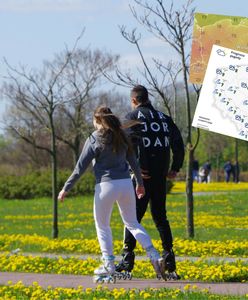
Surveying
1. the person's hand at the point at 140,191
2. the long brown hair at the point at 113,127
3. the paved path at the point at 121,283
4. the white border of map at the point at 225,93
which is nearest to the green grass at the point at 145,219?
the paved path at the point at 121,283

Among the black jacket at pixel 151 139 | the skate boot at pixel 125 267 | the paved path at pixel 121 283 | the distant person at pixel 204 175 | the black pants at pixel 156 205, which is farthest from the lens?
the distant person at pixel 204 175

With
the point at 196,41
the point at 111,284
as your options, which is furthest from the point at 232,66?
the point at 111,284

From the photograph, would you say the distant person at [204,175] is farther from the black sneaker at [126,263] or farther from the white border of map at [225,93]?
the white border of map at [225,93]

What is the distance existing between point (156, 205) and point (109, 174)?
89cm

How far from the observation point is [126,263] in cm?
1095

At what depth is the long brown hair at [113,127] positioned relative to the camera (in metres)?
10.2

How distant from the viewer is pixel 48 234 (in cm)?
2088

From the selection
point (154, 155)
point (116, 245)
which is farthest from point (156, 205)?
point (116, 245)

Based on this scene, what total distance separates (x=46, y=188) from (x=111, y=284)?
108ft

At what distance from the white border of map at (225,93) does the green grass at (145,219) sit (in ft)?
23.9

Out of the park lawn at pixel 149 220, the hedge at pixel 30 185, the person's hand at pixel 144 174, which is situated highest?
the hedge at pixel 30 185

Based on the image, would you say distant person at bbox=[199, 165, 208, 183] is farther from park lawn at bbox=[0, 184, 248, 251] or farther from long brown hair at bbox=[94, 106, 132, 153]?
long brown hair at bbox=[94, 106, 132, 153]

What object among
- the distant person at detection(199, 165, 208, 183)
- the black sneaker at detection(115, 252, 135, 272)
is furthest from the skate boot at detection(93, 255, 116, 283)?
the distant person at detection(199, 165, 208, 183)

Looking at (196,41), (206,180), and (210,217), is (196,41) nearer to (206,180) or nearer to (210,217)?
(210,217)
